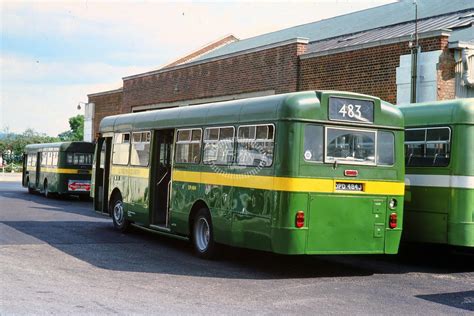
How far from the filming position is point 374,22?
92.7 ft

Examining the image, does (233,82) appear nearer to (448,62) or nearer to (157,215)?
(448,62)

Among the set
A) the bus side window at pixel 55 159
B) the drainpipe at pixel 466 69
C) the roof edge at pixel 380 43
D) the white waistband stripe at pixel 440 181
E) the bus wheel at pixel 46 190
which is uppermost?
the roof edge at pixel 380 43

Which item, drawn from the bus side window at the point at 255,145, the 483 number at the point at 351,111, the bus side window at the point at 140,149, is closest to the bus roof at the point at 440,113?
the 483 number at the point at 351,111

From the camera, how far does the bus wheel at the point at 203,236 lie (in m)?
12.6

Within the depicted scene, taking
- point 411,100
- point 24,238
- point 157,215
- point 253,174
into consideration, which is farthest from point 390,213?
point 411,100

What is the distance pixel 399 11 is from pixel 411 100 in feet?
33.1

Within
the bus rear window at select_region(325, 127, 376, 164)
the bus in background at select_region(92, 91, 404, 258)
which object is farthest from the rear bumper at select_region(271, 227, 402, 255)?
the bus rear window at select_region(325, 127, 376, 164)

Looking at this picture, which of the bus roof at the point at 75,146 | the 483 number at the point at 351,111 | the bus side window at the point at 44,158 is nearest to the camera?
the 483 number at the point at 351,111

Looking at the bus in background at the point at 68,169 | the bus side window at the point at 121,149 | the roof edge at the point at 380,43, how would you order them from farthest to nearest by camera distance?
the bus in background at the point at 68,169 < the roof edge at the point at 380,43 < the bus side window at the point at 121,149

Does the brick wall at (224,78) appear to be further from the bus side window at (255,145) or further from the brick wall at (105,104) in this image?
the bus side window at (255,145)

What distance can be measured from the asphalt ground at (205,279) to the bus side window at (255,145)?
1798mm

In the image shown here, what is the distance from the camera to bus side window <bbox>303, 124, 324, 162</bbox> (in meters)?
11.0

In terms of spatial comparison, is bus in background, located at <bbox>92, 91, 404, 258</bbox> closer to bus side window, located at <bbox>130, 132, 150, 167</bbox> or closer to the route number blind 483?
the route number blind 483

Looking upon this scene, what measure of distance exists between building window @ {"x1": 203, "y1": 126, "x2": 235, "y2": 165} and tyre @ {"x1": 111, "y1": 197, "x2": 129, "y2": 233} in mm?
4349
